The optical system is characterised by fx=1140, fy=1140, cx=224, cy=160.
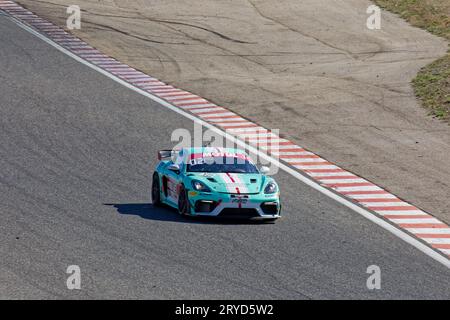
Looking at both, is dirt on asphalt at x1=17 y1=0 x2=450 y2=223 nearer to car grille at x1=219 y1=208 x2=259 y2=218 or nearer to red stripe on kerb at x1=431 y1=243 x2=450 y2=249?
red stripe on kerb at x1=431 y1=243 x2=450 y2=249

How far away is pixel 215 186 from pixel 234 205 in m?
0.63

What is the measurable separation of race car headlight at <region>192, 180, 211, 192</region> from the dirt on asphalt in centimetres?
552

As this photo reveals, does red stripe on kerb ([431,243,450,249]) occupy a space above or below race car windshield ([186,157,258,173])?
below

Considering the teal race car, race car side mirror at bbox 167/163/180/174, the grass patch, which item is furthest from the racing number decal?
the grass patch

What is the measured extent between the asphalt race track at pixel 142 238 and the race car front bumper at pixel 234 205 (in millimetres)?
248

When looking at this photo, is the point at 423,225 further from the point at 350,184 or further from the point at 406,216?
the point at 350,184

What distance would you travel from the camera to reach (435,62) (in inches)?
1612

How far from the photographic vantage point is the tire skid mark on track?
24.0 m

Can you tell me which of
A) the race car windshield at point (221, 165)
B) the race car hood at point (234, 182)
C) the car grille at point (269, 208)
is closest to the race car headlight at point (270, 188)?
the race car hood at point (234, 182)

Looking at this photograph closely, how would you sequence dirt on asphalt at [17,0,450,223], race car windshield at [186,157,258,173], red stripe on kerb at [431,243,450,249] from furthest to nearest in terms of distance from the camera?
dirt on asphalt at [17,0,450,223], race car windshield at [186,157,258,173], red stripe on kerb at [431,243,450,249]
